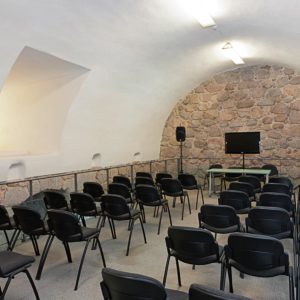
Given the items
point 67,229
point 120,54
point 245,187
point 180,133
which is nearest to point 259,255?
point 67,229

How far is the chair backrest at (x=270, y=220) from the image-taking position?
3.27m

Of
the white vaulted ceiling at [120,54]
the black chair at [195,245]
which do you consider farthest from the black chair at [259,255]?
the white vaulted ceiling at [120,54]

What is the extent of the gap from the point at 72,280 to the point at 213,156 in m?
6.83

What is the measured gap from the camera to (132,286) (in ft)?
5.76

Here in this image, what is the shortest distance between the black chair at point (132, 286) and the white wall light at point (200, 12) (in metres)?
3.68

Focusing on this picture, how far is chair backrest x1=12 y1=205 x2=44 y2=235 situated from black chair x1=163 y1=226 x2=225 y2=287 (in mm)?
1591

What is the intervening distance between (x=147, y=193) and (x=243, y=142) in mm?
4168

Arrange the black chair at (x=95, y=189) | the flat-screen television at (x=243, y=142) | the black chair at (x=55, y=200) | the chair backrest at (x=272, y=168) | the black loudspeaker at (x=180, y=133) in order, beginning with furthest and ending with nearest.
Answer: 1. the black loudspeaker at (x=180, y=133)
2. the flat-screen television at (x=243, y=142)
3. the chair backrest at (x=272, y=168)
4. the black chair at (x=95, y=189)
5. the black chair at (x=55, y=200)

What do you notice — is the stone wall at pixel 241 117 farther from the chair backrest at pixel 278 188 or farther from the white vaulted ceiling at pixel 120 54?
the chair backrest at pixel 278 188

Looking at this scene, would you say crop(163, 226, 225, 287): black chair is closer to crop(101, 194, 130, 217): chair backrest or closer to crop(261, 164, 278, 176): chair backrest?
crop(101, 194, 130, 217): chair backrest

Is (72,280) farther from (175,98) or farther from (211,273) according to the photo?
(175,98)

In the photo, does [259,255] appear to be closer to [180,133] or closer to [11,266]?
[11,266]

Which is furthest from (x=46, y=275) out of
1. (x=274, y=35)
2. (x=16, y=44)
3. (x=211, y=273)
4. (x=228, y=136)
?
(x=228, y=136)

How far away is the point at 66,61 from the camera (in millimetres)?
4840
